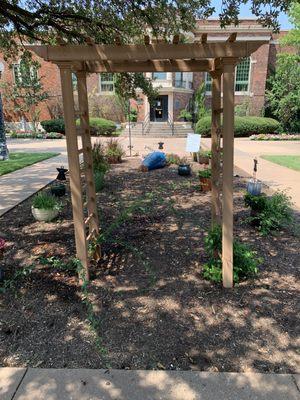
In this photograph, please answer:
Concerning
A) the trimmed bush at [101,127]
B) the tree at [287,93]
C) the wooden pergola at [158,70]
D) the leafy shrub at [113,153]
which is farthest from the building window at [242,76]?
the wooden pergola at [158,70]

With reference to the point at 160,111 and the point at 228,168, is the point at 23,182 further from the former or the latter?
the point at 160,111

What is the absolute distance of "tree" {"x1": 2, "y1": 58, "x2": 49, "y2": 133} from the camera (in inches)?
1069

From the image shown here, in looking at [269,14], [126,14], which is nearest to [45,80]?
[126,14]

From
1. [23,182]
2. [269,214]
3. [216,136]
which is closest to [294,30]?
[23,182]

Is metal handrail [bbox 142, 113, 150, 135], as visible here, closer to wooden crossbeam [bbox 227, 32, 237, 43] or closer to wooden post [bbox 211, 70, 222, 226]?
wooden post [bbox 211, 70, 222, 226]

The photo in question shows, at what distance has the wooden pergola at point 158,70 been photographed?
2959 millimetres

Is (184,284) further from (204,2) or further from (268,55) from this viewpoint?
(268,55)

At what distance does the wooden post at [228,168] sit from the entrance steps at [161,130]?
80.0 ft

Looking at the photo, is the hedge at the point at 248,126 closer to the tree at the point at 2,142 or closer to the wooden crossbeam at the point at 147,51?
the tree at the point at 2,142

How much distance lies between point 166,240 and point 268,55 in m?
33.0

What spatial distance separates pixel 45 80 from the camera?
102ft

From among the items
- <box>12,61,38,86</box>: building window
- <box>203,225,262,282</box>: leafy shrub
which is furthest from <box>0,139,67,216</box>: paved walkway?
<box>12,61,38,86</box>: building window

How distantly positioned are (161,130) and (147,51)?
26.4m

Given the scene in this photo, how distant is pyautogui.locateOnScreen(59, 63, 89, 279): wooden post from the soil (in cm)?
32
